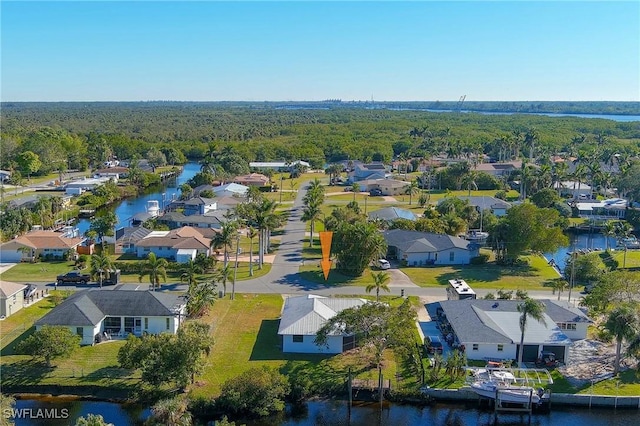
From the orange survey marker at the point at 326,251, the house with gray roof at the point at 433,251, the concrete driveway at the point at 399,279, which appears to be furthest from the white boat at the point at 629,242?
the orange survey marker at the point at 326,251

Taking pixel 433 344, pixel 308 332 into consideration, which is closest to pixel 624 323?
pixel 433 344

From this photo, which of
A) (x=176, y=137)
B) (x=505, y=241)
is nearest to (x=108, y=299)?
(x=505, y=241)

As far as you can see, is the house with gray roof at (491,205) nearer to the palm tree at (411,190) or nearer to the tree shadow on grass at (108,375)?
the palm tree at (411,190)

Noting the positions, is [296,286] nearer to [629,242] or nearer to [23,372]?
[23,372]

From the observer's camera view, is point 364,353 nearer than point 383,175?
Yes

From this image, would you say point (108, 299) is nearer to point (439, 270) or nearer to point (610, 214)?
point (439, 270)

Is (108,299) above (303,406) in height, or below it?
above
